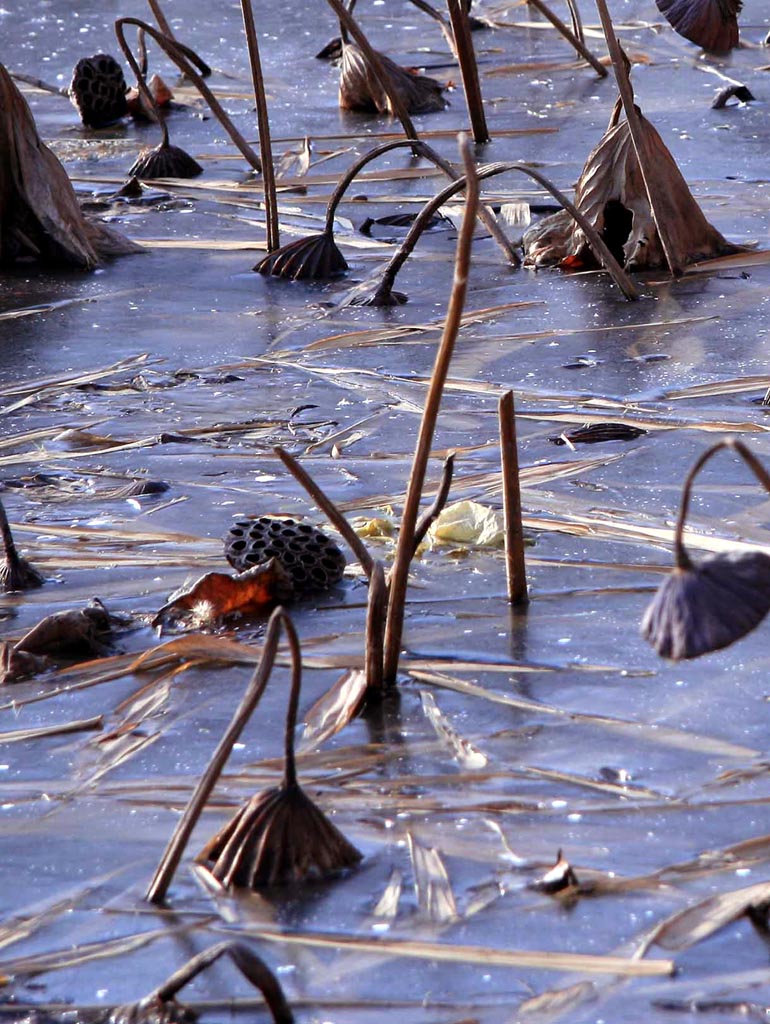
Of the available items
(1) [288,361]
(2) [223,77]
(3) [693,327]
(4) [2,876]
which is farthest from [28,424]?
(2) [223,77]

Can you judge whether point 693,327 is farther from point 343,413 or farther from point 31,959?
point 31,959

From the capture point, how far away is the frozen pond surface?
4.05 ft

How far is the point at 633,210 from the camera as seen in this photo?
3436mm

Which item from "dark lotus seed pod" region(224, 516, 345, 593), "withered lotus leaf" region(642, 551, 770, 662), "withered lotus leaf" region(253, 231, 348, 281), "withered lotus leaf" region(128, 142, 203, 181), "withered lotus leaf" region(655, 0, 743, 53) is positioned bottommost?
"dark lotus seed pod" region(224, 516, 345, 593)

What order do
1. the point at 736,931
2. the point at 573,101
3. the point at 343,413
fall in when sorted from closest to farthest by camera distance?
the point at 736,931, the point at 343,413, the point at 573,101

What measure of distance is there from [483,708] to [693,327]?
1608mm

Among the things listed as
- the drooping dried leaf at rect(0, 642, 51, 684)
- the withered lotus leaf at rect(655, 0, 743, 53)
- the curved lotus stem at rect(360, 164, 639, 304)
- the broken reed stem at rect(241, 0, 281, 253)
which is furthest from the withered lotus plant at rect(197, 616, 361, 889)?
the broken reed stem at rect(241, 0, 281, 253)

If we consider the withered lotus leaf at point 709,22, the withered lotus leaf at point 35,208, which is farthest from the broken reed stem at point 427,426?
the withered lotus leaf at point 35,208

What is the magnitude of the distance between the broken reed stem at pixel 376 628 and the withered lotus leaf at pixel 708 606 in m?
0.52

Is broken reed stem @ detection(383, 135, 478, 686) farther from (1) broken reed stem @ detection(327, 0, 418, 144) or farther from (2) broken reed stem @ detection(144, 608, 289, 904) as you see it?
(1) broken reed stem @ detection(327, 0, 418, 144)

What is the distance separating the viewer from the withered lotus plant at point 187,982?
1.06 metres

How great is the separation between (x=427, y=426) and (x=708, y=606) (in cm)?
45

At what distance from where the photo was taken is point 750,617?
42.5 inches

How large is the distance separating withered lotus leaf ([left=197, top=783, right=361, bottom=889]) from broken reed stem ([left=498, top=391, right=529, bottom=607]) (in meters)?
0.57
